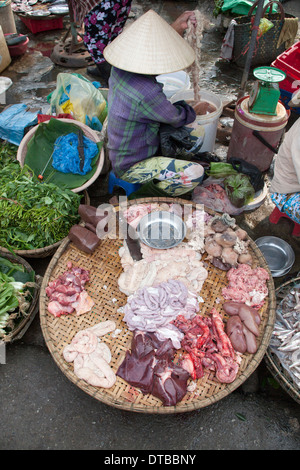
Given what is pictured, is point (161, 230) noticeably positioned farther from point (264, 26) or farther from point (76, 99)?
point (264, 26)

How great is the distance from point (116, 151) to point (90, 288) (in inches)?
64.5

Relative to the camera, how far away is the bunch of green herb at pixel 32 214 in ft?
11.0

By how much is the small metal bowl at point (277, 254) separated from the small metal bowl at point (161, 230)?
1.15m

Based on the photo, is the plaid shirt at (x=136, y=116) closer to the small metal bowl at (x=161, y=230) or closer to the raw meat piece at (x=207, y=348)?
the small metal bowl at (x=161, y=230)

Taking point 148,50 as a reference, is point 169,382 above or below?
below

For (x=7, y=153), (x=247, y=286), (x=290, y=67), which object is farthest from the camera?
(x=290, y=67)

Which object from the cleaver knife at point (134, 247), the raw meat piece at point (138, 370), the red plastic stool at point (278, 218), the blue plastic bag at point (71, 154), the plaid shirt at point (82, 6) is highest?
the plaid shirt at point (82, 6)

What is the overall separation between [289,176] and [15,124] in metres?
3.52

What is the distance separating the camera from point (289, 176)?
3566mm

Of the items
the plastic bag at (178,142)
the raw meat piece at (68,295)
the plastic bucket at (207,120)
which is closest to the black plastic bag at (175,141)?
the plastic bag at (178,142)

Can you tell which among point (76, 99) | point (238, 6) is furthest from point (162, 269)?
point (238, 6)

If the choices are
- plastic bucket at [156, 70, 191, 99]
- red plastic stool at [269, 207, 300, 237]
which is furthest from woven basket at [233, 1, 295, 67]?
red plastic stool at [269, 207, 300, 237]

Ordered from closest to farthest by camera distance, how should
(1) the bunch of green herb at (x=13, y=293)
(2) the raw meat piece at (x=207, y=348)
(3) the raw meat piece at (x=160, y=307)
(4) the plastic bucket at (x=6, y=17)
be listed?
(2) the raw meat piece at (x=207, y=348) → (3) the raw meat piece at (x=160, y=307) → (1) the bunch of green herb at (x=13, y=293) → (4) the plastic bucket at (x=6, y=17)
